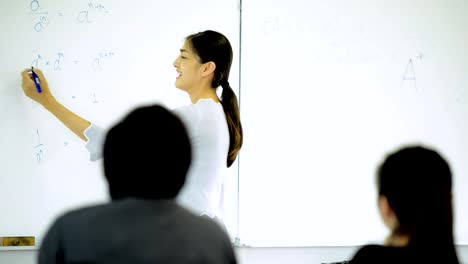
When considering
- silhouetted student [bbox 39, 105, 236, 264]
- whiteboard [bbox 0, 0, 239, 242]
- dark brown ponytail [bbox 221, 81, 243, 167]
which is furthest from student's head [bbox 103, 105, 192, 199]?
whiteboard [bbox 0, 0, 239, 242]

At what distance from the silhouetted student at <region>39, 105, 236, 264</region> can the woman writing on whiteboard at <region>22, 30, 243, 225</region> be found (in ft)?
2.10

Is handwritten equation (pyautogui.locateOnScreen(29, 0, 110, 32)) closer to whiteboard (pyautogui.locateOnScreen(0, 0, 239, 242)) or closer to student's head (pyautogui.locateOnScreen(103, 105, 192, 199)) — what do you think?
whiteboard (pyautogui.locateOnScreen(0, 0, 239, 242))

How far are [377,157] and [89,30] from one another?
1.42 metres

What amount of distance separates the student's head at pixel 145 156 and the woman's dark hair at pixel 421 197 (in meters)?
0.47

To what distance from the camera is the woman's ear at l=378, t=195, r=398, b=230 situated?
1271 millimetres

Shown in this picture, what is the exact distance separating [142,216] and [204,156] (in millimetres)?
804

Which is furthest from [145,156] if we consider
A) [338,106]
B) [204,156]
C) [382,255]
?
[338,106]

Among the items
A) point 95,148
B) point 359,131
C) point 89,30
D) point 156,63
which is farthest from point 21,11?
point 359,131


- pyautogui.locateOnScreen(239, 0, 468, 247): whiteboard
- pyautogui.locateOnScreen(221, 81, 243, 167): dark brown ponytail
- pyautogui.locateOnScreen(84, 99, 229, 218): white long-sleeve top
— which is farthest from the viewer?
pyautogui.locateOnScreen(239, 0, 468, 247): whiteboard

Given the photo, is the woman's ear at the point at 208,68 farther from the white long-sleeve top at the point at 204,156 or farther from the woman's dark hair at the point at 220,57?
the white long-sleeve top at the point at 204,156

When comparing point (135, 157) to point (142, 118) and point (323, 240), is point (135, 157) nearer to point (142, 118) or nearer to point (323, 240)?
point (142, 118)

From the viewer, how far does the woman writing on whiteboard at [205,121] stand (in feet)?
6.05

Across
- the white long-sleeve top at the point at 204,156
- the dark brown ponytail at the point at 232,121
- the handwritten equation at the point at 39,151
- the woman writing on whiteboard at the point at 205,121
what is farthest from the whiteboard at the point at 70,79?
the white long-sleeve top at the point at 204,156

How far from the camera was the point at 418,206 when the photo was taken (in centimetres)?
124
